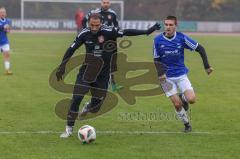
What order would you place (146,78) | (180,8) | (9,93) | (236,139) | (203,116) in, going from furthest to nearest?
(180,8) → (146,78) → (9,93) → (203,116) → (236,139)

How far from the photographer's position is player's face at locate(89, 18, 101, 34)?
922cm

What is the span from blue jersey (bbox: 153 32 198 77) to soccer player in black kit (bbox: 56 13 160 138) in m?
0.33

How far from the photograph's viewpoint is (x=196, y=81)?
18.0 m

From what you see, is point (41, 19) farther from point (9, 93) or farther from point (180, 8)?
point (9, 93)

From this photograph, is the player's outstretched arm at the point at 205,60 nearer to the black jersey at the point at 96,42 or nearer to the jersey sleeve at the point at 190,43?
the jersey sleeve at the point at 190,43

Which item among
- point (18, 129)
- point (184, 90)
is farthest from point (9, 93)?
point (184, 90)

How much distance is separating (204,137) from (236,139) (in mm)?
517

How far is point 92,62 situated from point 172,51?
1.38 m

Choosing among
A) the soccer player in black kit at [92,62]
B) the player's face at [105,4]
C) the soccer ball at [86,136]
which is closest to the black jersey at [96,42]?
the soccer player in black kit at [92,62]

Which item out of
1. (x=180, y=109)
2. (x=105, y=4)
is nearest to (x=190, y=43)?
(x=180, y=109)

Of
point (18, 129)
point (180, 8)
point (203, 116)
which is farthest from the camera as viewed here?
point (180, 8)

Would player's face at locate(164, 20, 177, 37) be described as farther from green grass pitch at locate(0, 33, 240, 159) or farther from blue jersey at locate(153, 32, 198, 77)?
green grass pitch at locate(0, 33, 240, 159)

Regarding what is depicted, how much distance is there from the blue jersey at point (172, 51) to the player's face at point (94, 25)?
1134 mm

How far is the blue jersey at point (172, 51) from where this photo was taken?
984 centimetres
